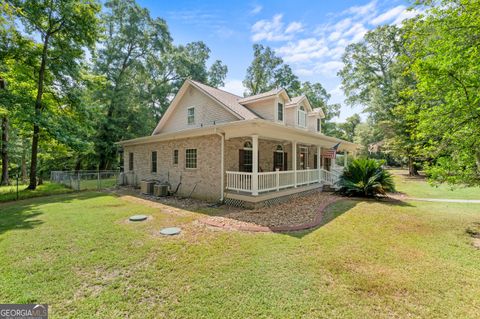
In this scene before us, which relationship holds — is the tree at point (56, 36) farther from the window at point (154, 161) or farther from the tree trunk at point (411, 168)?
the tree trunk at point (411, 168)

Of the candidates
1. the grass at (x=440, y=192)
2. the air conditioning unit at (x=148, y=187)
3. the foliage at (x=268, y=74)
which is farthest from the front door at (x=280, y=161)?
the foliage at (x=268, y=74)

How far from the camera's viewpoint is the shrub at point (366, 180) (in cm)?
1052

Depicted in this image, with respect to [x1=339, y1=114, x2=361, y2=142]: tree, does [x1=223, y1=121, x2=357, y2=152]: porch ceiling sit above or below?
below

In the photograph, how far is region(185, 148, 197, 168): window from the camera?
10852 mm

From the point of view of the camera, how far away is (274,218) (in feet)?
23.2

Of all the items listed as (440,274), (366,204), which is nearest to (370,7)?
(366,204)

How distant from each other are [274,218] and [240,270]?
3.49 meters

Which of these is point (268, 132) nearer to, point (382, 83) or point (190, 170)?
point (190, 170)

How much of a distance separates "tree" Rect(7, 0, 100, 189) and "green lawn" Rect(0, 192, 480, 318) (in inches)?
432

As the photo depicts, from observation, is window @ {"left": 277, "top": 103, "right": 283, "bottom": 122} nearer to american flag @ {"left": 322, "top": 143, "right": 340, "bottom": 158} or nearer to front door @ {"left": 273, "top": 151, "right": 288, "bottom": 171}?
front door @ {"left": 273, "top": 151, "right": 288, "bottom": 171}

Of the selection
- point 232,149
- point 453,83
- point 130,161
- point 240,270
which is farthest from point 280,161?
point 130,161

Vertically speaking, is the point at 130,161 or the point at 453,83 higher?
the point at 453,83

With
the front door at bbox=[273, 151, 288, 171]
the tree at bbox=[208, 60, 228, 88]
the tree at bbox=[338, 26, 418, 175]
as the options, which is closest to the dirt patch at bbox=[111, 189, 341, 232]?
the front door at bbox=[273, 151, 288, 171]

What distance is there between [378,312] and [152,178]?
1301 cm
